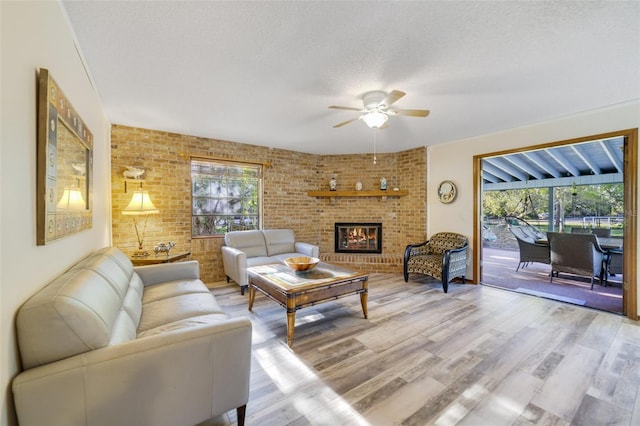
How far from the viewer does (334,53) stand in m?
1.89

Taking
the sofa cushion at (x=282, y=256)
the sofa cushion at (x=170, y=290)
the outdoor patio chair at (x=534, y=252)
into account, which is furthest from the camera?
the outdoor patio chair at (x=534, y=252)

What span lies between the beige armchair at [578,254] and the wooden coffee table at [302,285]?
346 centimetres

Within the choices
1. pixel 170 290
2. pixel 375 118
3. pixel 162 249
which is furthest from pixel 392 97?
pixel 162 249

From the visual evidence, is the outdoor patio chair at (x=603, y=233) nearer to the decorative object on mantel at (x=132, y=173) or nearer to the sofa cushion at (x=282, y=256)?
the sofa cushion at (x=282, y=256)

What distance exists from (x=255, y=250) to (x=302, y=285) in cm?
202

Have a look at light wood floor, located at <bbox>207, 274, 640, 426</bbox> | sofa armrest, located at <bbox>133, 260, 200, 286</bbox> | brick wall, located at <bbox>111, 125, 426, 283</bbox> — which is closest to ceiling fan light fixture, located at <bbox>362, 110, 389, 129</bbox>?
light wood floor, located at <bbox>207, 274, 640, 426</bbox>

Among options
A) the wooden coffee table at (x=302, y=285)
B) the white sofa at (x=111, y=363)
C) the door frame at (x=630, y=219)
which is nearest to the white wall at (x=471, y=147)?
the door frame at (x=630, y=219)

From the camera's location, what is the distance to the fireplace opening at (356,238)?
17.1 feet

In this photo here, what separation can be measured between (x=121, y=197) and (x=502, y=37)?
4.55 m

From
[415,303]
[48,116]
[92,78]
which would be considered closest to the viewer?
[48,116]

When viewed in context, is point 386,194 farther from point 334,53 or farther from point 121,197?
point 121,197

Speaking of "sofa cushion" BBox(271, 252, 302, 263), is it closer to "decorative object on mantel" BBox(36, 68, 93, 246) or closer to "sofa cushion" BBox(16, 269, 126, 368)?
"decorative object on mantel" BBox(36, 68, 93, 246)

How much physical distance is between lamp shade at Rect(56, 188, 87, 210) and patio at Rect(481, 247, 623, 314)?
5077mm

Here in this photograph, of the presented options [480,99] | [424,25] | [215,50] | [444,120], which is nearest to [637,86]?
[480,99]
